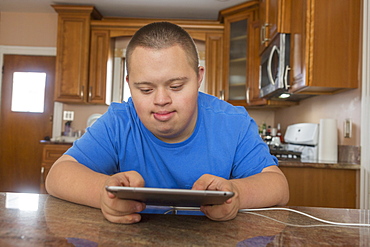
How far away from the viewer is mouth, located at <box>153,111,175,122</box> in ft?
2.96

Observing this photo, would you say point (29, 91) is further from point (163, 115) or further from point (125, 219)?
point (125, 219)

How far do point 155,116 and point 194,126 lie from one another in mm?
195

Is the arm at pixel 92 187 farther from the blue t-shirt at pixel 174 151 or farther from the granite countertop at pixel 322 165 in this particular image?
the granite countertop at pixel 322 165

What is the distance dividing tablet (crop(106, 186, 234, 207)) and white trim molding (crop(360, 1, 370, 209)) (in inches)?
62.0

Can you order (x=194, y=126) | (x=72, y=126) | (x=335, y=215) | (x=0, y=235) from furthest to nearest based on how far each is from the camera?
(x=72, y=126) < (x=194, y=126) < (x=335, y=215) < (x=0, y=235)

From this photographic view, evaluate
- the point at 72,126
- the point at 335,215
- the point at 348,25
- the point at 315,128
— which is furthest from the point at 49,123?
the point at 335,215

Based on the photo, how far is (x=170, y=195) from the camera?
0.59 metres

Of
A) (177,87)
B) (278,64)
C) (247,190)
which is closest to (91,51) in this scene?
(278,64)

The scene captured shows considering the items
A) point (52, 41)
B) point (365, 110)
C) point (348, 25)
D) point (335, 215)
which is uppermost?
point (52, 41)

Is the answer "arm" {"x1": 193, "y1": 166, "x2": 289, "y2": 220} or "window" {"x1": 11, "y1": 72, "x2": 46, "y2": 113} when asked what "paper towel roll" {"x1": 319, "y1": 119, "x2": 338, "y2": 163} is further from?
"window" {"x1": 11, "y1": 72, "x2": 46, "y2": 113}

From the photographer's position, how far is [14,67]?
454 cm

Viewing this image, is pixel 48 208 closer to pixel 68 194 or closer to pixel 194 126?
pixel 68 194

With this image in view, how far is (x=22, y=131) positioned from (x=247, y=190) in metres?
4.30

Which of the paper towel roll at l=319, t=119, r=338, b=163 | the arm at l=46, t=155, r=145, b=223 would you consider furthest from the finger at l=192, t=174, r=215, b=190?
the paper towel roll at l=319, t=119, r=338, b=163
